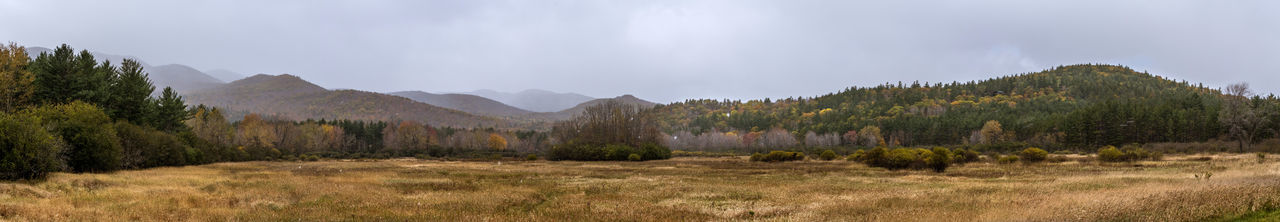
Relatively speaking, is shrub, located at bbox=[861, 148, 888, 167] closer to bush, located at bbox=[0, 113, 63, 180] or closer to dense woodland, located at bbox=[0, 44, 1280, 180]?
dense woodland, located at bbox=[0, 44, 1280, 180]

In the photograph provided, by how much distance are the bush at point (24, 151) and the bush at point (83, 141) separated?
5720 millimetres

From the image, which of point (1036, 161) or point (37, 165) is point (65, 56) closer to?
point (37, 165)

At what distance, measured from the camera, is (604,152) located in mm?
66750

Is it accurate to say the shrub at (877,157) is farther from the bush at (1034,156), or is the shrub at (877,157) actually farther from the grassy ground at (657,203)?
the grassy ground at (657,203)

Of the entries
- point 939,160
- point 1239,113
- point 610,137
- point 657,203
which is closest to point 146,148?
point 657,203

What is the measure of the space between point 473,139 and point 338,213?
143398 mm

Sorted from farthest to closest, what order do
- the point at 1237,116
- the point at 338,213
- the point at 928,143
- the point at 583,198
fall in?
the point at 928,143, the point at 1237,116, the point at 583,198, the point at 338,213

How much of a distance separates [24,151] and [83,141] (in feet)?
30.8

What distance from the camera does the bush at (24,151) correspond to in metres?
19.7

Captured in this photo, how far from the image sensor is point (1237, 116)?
58688 millimetres

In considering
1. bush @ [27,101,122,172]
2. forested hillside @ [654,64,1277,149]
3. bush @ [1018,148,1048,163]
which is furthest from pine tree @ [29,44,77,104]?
forested hillside @ [654,64,1277,149]

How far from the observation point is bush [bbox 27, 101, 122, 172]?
91.7ft

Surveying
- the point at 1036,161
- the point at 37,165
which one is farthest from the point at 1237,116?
the point at 37,165

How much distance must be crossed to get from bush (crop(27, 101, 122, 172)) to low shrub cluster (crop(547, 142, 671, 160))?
42363mm
